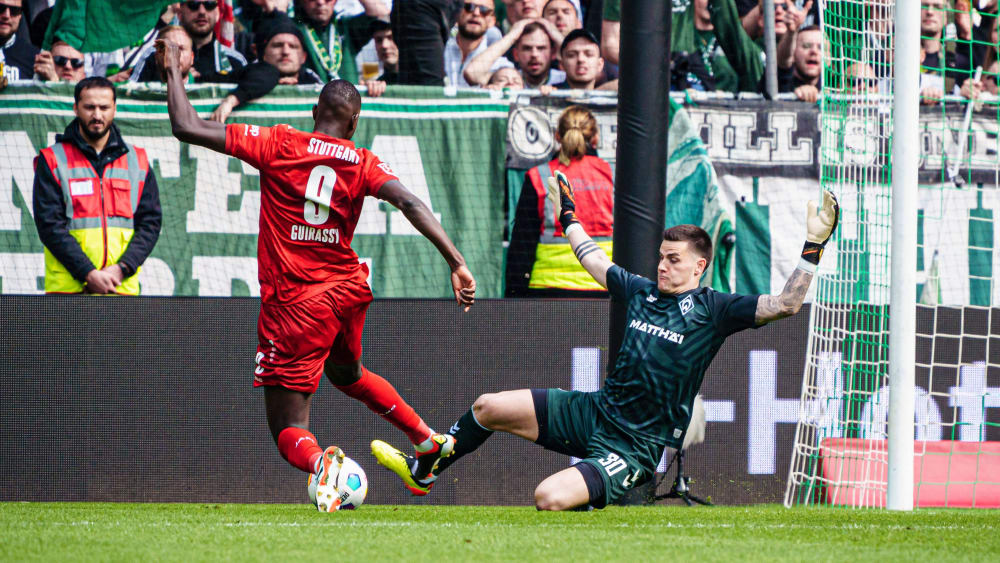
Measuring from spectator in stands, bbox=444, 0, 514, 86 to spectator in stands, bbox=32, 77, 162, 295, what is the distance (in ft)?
9.22

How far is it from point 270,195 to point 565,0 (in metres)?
4.94

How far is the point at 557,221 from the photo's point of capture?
801 centimetres

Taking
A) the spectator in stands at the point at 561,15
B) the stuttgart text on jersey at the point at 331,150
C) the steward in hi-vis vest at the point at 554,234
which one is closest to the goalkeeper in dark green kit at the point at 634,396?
the stuttgart text on jersey at the point at 331,150

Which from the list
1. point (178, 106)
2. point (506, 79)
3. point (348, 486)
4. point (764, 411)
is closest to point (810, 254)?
point (348, 486)

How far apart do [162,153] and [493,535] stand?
17.2 ft

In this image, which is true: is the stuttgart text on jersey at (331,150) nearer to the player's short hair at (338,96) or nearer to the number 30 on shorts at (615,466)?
the player's short hair at (338,96)

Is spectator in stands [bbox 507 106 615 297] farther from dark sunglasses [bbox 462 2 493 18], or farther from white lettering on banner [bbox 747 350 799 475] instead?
dark sunglasses [bbox 462 2 493 18]

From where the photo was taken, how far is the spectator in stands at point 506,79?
Answer: 8.92 metres

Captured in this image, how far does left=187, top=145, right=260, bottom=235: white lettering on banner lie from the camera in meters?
8.52

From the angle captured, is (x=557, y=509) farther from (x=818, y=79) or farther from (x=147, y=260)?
(x=818, y=79)

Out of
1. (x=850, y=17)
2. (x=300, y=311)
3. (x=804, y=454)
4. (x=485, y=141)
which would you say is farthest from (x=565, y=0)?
(x=300, y=311)

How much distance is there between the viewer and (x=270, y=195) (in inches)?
213

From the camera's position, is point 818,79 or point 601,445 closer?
point 601,445

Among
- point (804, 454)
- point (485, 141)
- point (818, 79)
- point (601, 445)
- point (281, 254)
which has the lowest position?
point (804, 454)
